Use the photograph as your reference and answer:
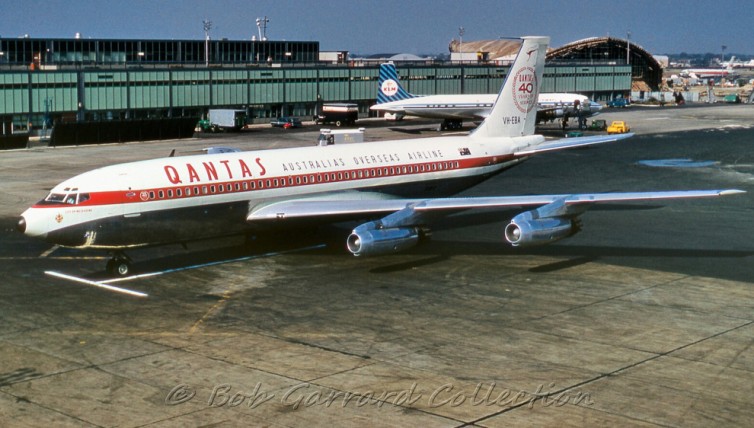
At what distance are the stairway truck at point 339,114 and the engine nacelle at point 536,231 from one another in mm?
94134

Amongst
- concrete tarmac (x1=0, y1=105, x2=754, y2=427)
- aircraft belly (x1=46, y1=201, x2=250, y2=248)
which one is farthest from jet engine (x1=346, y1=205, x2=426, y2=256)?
aircraft belly (x1=46, y1=201, x2=250, y2=248)

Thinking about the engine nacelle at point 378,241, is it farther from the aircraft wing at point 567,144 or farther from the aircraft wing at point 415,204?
the aircraft wing at point 567,144

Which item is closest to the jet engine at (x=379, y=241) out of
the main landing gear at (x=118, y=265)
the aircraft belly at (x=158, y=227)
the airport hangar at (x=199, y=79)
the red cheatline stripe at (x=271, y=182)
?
the red cheatline stripe at (x=271, y=182)

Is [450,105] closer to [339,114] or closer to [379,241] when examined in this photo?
[339,114]

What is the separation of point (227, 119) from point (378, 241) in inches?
3423

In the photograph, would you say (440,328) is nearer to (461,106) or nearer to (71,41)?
(461,106)

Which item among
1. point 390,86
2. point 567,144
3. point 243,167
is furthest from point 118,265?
point 390,86

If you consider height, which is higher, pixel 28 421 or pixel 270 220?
pixel 270 220

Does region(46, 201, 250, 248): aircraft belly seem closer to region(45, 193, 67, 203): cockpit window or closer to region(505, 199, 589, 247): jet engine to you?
region(45, 193, 67, 203): cockpit window

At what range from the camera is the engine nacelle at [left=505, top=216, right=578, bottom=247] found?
1561 inches

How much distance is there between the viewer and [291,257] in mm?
44156

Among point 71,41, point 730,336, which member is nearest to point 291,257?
point 730,336

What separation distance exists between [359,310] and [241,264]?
9983 millimetres

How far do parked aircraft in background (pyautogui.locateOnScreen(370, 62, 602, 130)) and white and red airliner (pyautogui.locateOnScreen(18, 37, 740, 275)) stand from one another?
7110 centimetres
